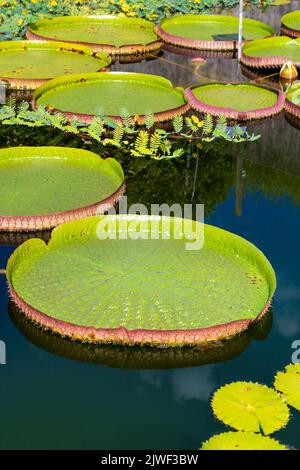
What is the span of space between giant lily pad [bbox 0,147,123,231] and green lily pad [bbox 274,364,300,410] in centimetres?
168

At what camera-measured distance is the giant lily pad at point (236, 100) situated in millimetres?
6212

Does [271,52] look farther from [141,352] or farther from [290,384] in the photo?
[290,384]

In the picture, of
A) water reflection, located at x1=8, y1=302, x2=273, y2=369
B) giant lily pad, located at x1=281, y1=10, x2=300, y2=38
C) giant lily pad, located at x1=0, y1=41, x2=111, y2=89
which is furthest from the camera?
giant lily pad, located at x1=281, y1=10, x2=300, y2=38

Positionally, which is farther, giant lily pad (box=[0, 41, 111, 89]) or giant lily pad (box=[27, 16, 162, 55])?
giant lily pad (box=[27, 16, 162, 55])

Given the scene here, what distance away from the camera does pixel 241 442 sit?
9.45 feet

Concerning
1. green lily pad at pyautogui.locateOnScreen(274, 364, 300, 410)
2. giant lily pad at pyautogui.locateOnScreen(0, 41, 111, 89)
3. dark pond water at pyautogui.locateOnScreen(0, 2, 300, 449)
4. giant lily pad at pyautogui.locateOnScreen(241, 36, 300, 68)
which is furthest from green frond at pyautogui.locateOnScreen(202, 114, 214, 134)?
green lily pad at pyautogui.locateOnScreen(274, 364, 300, 410)

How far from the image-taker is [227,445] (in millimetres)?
2881

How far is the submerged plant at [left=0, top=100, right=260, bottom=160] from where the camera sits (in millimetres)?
5652

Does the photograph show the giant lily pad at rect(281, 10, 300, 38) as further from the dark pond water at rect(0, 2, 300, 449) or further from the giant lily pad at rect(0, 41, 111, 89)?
the dark pond water at rect(0, 2, 300, 449)

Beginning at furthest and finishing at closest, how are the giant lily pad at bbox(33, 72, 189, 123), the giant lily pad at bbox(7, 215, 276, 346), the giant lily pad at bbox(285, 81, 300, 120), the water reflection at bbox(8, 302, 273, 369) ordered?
the giant lily pad at bbox(285, 81, 300, 120) → the giant lily pad at bbox(33, 72, 189, 123) → the giant lily pad at bbox(7, 215, 276, 346) → the water reflection at bbox(8, 302, 273, 369)

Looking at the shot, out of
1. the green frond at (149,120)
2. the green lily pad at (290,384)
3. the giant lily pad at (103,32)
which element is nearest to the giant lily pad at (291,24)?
the giant lily pad at (103,32)

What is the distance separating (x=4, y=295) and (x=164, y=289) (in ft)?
2.71

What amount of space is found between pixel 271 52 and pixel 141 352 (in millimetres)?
5278

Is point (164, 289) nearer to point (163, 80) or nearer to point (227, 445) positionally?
point (227, 445)
